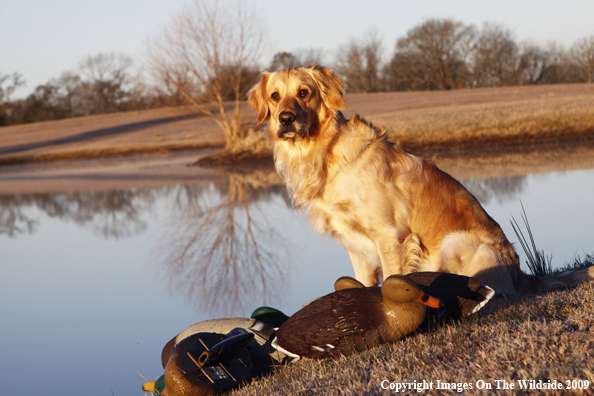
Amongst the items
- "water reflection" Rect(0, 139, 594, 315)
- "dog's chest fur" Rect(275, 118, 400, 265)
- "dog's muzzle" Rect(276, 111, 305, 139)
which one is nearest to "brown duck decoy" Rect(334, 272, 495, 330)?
"dog's chest fur" Rect(275, 118, 400, 265)

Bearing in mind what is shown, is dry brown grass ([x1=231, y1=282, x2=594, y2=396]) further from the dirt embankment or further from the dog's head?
the dirt embankment

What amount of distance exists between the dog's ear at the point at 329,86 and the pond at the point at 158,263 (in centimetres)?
187

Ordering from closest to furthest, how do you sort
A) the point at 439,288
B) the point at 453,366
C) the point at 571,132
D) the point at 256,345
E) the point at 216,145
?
the point at 453,366 → the point at 439,288 → the point at 256,345 → the point at 571,132 → the point at 216,145

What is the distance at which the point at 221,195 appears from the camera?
39.2 feet

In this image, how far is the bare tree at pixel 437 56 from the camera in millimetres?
49156

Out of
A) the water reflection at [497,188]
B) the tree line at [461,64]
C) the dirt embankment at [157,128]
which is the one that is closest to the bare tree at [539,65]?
the tree line at [461,64]

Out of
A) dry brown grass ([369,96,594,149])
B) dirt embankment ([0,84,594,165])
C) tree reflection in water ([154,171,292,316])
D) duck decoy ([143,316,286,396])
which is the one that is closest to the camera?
duck decoy ([143,316,286,396])

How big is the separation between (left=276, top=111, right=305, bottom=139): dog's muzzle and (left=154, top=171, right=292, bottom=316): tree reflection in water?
179 centimetres

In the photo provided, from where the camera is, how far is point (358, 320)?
120 inches

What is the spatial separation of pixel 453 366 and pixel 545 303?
1109 mm

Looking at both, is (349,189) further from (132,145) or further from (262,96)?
(132,145)

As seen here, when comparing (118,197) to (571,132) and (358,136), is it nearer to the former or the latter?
(358,136)

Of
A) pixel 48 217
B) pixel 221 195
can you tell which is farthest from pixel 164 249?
pixel 48 217

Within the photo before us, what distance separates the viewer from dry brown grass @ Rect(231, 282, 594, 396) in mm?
2283
